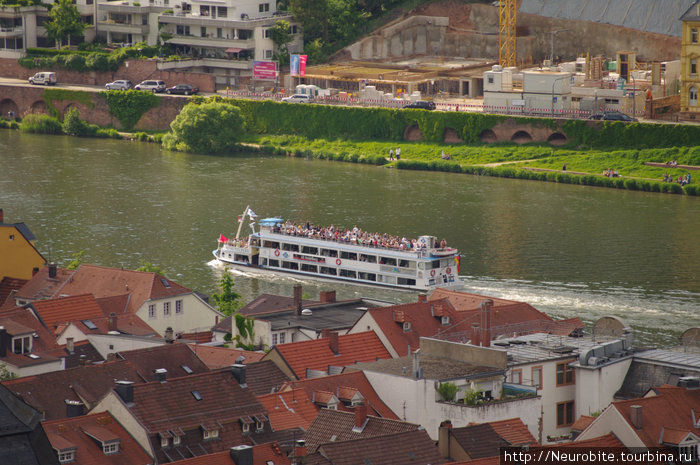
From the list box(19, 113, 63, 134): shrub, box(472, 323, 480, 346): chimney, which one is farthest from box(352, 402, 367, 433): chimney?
box(19, 113, 63, 134): shrub

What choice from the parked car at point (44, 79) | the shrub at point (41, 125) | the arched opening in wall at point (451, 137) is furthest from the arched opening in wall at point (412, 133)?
the parked car at point (44, 79)

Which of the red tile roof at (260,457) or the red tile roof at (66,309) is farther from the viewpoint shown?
the red tile roof at (66,309)

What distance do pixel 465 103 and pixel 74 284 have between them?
220ft

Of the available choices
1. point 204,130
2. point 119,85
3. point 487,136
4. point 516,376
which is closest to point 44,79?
point 119,85

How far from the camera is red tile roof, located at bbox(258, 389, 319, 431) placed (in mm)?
45344

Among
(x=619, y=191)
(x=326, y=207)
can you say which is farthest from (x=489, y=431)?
(x=619, y=191)

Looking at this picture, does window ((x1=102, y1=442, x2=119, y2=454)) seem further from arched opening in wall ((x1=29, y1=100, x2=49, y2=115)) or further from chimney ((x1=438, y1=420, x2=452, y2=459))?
arched opening in wall ((x1=29, y1=100, x2=49, y2=115))

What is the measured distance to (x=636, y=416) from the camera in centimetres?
4053

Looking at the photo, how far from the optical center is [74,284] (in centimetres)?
6912

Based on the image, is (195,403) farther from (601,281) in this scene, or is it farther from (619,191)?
(619,191)

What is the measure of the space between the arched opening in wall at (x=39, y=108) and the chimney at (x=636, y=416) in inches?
4239

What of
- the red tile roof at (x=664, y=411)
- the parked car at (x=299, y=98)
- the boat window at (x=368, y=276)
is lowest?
the boat window at (x=368, y=276)

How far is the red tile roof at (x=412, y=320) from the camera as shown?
5731 cm

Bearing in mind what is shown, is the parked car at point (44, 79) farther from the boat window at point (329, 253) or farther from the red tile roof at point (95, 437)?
the red tile roof at point (95, 437)
